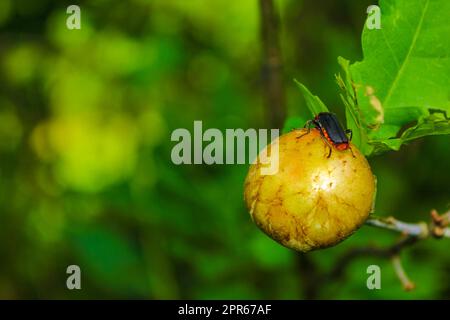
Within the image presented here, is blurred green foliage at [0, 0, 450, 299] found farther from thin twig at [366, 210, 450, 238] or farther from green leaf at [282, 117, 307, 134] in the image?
green leaf at [282, 117, 307, 134]

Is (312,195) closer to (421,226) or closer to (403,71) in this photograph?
(403,71)

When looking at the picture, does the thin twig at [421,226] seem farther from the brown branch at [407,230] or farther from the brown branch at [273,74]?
the brown branch at [273,74]

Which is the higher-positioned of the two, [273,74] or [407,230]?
[273,74]

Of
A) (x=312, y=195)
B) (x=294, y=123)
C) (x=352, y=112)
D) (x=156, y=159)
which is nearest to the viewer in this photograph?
(x=312, y=195)

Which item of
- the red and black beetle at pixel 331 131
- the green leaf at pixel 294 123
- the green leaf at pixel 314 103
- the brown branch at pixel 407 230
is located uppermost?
the green leaf at pixel 314 103

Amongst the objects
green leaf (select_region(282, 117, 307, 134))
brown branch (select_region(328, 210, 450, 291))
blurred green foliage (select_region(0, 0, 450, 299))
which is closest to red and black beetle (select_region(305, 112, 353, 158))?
green leaf (select_region(282, 117, 307, 134))

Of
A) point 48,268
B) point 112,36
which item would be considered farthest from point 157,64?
point 48,268

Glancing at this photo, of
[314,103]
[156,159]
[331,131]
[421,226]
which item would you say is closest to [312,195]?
[331,131]

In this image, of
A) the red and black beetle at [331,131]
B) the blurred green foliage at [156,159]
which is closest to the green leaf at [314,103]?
the red and black beetle at [331,131]
